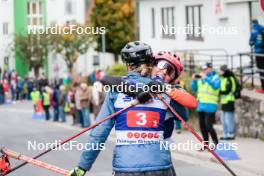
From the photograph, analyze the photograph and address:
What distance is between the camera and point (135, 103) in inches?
248

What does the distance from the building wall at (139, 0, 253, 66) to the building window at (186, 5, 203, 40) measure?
0.53 feet

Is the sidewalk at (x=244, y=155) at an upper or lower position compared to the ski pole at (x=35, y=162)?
lower

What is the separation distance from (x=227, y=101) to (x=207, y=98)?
173 cm

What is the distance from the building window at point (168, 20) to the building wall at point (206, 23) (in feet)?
0.50

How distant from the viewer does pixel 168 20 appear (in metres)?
32.3

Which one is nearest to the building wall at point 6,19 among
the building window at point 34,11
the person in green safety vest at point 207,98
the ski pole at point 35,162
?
the building window at point 34,11

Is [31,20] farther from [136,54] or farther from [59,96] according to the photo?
[136,54]

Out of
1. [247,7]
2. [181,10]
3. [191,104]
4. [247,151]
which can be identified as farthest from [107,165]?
[181,10]

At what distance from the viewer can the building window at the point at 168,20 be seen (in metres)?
31.3

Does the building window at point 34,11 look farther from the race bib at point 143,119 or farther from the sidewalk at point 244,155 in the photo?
the race bib at point 143,119

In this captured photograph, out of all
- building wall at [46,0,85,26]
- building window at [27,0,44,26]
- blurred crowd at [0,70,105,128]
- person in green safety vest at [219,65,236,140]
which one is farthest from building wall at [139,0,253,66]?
person in green safety vest at [219,65,236,140]

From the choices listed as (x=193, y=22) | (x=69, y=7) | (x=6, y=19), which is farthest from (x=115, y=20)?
(x=6, y=19)

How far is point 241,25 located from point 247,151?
1044 centimetres

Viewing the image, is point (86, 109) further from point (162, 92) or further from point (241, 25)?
point (162, 92)
